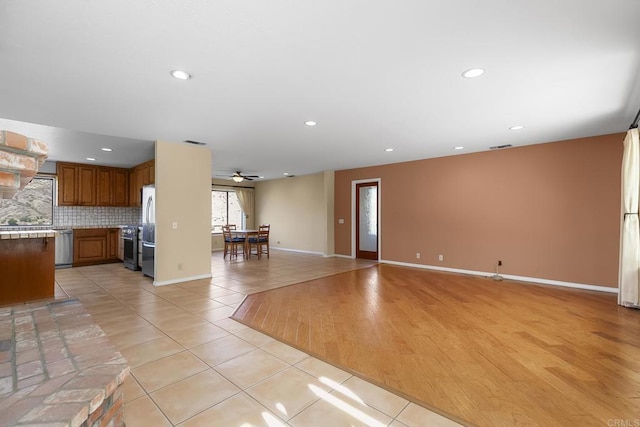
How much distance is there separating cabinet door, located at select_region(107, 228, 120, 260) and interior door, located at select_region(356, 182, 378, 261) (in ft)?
20.6

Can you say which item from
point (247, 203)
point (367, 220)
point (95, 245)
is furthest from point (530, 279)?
point (95, 245)

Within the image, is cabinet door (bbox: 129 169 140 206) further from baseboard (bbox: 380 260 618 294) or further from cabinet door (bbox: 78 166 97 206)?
baseboard (bbox: 380 260 618 294)

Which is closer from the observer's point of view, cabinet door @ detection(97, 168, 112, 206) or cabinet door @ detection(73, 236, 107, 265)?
cabinet door @ detection(73, 236, 107, 265)

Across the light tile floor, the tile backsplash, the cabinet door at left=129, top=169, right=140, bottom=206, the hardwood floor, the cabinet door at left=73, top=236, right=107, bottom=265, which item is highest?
the cabinet door at left=129, top=169, right=140, bottom=206

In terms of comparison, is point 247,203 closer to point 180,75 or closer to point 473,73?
point 180,75

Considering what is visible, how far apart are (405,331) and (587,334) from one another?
1.88 meters

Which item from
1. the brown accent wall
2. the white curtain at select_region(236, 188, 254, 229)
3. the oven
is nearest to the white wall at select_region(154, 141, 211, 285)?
the oven

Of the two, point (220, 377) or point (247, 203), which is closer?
point (220, 377)

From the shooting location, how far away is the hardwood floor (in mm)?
1843

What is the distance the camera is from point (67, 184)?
6484mm

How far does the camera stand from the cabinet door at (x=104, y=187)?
6.91 m

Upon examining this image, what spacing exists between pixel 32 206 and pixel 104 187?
4.67ft

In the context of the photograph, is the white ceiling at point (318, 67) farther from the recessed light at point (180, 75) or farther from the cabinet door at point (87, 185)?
the cabinet door at point (87, 185)

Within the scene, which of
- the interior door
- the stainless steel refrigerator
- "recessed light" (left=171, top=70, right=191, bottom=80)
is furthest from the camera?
the interior door
